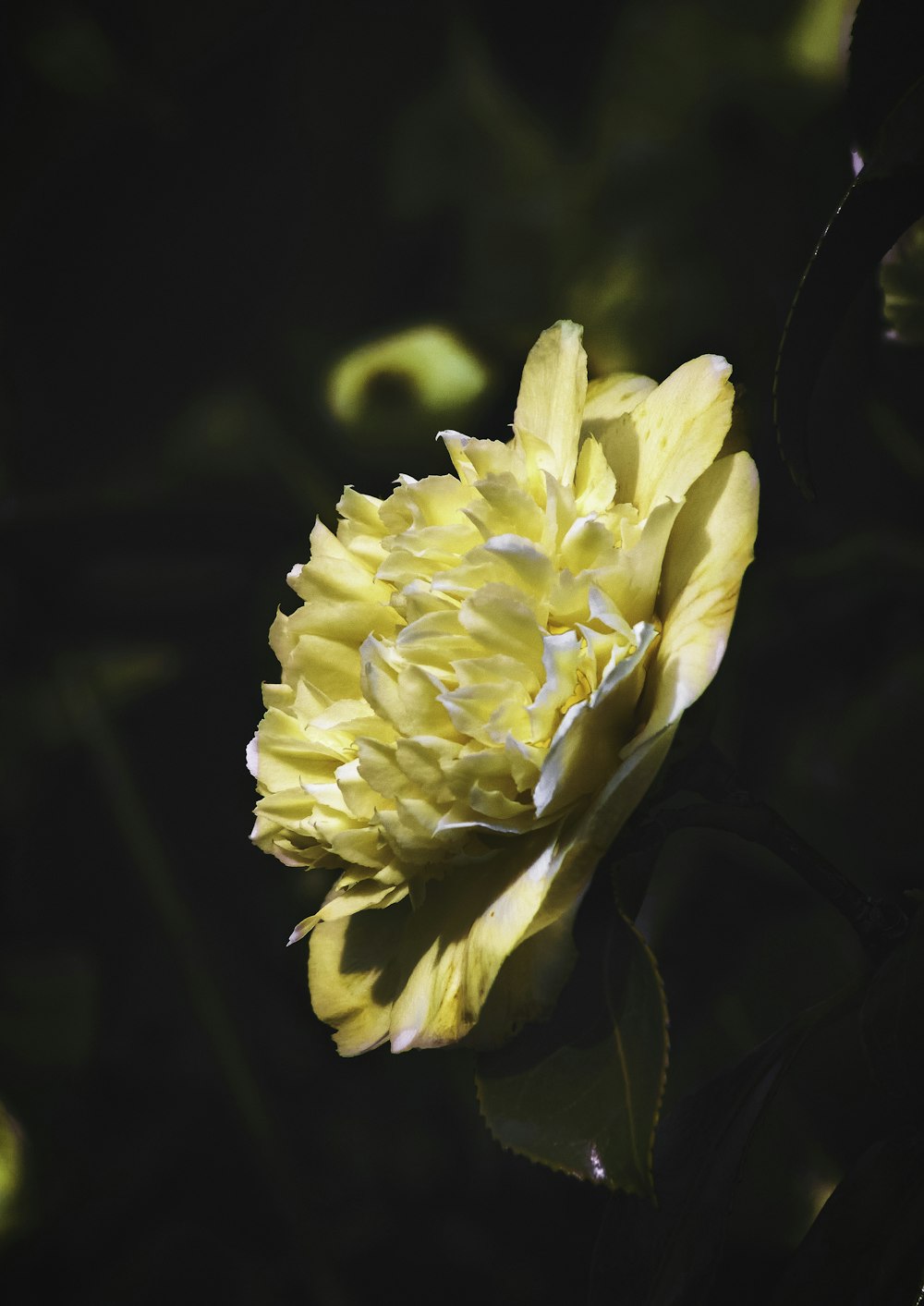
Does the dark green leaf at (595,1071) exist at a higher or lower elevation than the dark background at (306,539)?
lower

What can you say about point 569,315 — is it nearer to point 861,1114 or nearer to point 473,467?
point 473,467

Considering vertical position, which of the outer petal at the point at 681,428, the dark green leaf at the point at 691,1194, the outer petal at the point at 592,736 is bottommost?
the dark green leaf at the point at 691,1194

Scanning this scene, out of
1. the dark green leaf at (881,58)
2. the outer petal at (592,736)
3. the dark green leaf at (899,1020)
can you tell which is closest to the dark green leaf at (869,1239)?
the dark green leaf at (899,1020)

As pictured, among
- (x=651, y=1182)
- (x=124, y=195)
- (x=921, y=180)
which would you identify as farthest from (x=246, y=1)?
(x=651, y=1182)

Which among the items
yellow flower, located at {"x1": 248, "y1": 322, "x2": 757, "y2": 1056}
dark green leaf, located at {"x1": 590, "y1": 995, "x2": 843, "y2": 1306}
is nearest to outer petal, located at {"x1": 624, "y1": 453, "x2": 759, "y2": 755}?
yellow flower, located at {"x1": 248, "y1": 322, "x2": 757, "y2": 1056}

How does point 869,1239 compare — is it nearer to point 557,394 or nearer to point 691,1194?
point 691,1194

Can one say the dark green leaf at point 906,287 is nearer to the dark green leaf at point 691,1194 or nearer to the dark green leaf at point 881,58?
the dark green leaf at point 881,58
